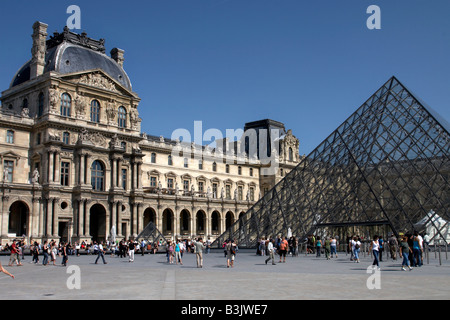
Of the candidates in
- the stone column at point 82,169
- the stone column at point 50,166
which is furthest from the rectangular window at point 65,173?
the stone column at point 50,166

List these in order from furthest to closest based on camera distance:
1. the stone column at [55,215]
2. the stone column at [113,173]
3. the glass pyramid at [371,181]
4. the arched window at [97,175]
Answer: the stone column at [113,173] < the arched window at [97,175] < the stone column at [55,215] < the glass pyramid at [371,181]

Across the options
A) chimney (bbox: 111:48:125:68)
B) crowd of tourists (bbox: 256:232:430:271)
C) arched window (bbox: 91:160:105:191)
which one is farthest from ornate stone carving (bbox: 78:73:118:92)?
crowd of tourists (bbox: 256:232:430:271)

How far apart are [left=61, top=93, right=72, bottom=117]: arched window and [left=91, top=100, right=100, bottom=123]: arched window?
105 inches

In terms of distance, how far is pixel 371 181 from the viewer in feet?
97.0

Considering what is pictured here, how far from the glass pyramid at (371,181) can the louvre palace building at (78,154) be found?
18397mm

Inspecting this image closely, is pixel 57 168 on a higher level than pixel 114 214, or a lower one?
higher

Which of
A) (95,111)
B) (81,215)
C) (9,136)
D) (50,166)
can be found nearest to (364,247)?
(81,215)

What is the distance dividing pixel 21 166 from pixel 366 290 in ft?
137

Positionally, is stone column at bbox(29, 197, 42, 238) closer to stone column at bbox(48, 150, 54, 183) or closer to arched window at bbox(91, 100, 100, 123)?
stone column at bbox(48, 150, 54, 183)

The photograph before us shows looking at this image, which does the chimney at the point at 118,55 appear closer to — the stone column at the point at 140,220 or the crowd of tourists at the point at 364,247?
the stone column at the point at 140,220

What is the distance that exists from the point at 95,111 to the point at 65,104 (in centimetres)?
355

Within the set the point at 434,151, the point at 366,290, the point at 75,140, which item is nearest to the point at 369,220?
the point at 434,151

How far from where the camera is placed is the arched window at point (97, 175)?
4922 cm

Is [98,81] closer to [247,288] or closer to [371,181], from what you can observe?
[371,181]
